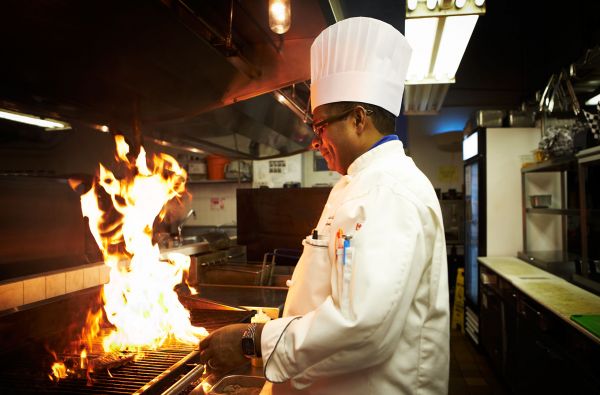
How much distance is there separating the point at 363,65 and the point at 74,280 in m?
1.91

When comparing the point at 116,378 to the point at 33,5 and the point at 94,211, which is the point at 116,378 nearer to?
the point at 33,5

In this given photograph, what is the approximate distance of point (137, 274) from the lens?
7.34 ft

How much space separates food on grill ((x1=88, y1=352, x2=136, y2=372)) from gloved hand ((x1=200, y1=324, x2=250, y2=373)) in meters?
0.38

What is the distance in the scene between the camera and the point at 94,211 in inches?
98.2

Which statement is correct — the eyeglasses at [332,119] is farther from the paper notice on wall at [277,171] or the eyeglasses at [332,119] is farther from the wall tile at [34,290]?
the paper notice on wall at [277,171]

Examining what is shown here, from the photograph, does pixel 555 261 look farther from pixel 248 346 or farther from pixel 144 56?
pixel 144 56

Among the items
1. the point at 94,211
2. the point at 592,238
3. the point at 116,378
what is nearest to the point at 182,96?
the point at 94,211

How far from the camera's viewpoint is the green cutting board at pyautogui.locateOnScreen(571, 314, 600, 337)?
2.05m

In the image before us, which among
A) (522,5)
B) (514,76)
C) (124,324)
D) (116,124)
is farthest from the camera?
(514,76)

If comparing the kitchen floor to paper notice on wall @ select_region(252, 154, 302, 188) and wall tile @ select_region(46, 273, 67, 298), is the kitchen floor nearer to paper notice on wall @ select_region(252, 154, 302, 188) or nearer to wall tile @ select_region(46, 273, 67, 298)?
wall tile @ select_region(46, 273, 67, 298)

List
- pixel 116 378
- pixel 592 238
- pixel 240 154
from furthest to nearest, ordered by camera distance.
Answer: pixel 240 154 → pixel 592 238 → pixel 116 378

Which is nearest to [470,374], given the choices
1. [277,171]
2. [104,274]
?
[104,274]

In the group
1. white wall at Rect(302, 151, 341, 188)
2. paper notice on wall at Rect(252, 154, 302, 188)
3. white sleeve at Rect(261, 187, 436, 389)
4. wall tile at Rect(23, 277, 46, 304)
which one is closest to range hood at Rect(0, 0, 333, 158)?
wall tile at Rect(23, 277, 46, 304)

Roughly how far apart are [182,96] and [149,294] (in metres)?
1.15
